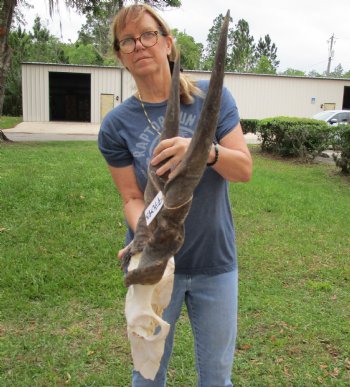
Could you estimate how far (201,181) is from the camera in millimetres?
1939

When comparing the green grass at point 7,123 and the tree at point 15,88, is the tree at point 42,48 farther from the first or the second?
the green grass at point 7,123

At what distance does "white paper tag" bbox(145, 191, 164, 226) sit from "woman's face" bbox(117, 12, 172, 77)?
1.98ft

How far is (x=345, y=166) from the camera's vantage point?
11164 mm

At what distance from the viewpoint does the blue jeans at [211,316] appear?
6.81 feet

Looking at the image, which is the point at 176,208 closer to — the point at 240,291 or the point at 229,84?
the point at 240,291

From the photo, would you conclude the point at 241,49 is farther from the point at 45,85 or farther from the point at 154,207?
the point at 154,207

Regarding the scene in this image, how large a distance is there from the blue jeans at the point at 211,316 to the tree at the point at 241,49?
6581 centimetres

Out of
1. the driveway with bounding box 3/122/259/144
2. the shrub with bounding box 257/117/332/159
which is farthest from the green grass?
the shrub with bounding box 257/117/332/159

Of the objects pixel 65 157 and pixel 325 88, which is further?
pixel 325 88

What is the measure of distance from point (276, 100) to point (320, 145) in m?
20.6

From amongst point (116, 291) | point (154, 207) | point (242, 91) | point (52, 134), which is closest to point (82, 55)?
point (242, 91)

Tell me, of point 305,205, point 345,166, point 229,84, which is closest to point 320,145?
point 345,166

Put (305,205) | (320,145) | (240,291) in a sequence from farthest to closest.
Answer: (320,145) → (305,205) → (240,291)

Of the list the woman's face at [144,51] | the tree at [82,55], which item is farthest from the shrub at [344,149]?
the tree at [82,55]
